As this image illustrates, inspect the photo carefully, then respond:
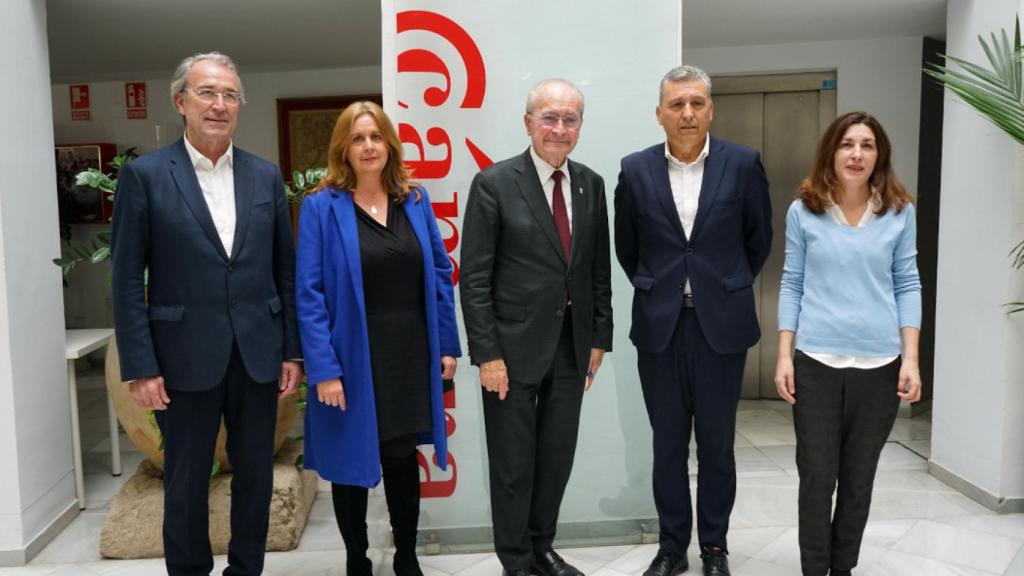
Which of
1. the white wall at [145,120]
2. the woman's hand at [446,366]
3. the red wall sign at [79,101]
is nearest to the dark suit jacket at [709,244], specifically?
the woman's hand at [446,366]

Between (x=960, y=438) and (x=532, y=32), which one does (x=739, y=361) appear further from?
(x=960, y=438)

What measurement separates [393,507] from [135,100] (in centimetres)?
554

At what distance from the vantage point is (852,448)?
2766 millimetres

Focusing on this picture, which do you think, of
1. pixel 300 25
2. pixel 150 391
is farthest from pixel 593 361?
pixel 300 25

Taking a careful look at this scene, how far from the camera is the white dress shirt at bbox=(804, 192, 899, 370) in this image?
266cm

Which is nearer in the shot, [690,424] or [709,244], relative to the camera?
[709,244]

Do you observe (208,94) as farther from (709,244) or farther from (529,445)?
(709,244)

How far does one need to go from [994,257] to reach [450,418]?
2.64 meters

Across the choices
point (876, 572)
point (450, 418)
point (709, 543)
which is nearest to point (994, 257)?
point (876, 572)

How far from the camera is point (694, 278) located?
2822 mm

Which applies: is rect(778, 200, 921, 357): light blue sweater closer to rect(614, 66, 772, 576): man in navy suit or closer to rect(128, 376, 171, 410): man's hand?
rect(614, 66, 772, 576): man in navy suit

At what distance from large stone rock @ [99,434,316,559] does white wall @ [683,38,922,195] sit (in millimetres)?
4026

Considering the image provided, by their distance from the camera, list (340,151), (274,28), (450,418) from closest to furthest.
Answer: (340,151) → (450,418) → (274,28)

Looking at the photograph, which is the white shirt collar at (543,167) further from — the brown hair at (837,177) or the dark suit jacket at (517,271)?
the brown hair at (837,177)
